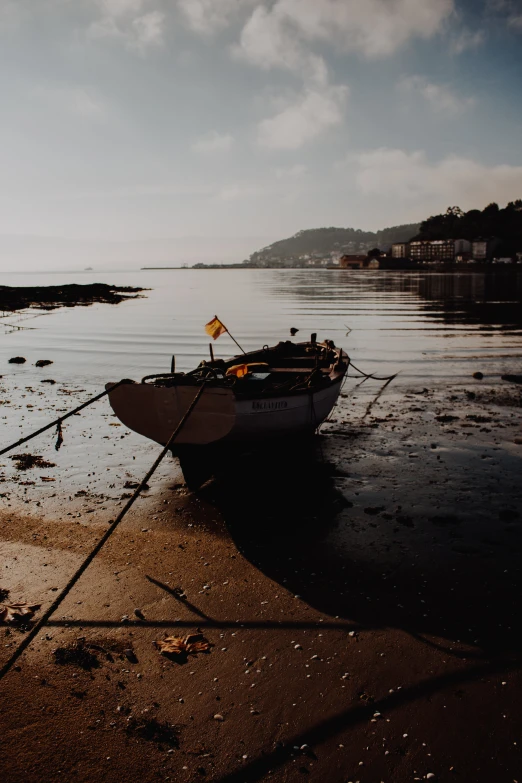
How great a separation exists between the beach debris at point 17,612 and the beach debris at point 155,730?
89.4 inches

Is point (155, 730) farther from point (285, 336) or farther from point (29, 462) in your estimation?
point (285, 336)

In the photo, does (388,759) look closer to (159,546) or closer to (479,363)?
(159,546)

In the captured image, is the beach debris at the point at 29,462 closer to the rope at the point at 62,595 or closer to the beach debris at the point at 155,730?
the rope at the point at 62,595

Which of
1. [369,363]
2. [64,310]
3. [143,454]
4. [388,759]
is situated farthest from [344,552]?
[64,310]

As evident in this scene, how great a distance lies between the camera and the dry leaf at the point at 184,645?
6141 mm

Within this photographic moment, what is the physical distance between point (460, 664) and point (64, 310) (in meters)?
63.8

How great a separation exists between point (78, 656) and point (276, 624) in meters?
2.29

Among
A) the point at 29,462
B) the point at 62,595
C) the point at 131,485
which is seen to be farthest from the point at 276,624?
the point at 29,462

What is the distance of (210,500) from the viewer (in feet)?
34.6

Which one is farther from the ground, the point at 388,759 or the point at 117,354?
the point at 117,354

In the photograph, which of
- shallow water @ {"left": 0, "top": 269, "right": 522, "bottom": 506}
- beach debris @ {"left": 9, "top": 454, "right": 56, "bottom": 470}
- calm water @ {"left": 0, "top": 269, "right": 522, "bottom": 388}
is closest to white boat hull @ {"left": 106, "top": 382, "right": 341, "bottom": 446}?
shallow water @ {"left": 0, "top": 269, "right": 522, "bottom": 506}

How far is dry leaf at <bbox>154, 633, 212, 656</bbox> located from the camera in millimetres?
6141

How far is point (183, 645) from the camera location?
6262 millimetres

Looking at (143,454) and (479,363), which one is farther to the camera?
(479,363)
